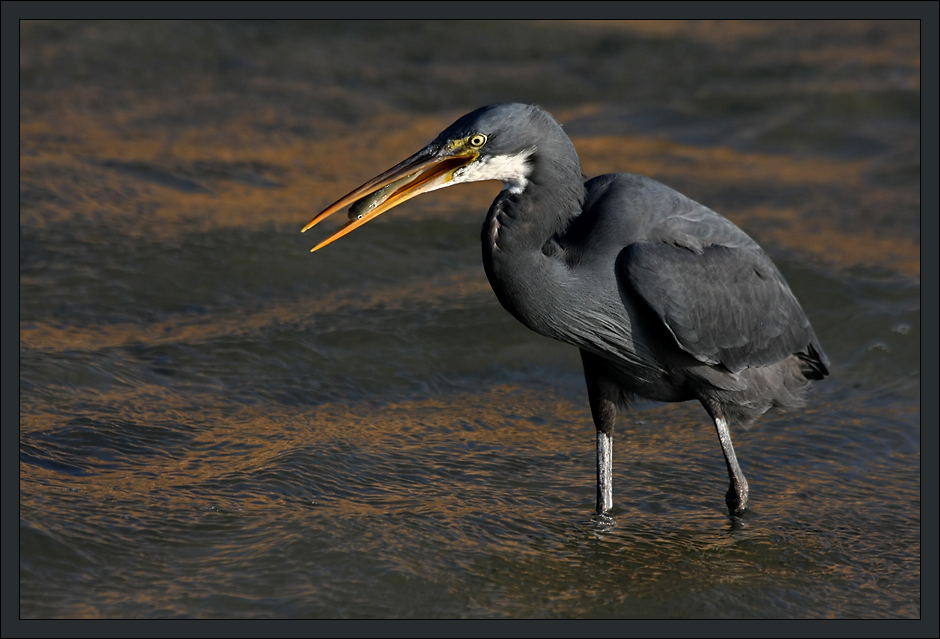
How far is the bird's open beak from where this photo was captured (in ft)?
16.0

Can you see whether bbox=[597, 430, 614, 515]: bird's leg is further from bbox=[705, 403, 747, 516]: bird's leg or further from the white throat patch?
the white throat patch

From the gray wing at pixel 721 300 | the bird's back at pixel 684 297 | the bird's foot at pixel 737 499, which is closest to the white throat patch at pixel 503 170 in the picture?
the bird's back at pixel 684 297

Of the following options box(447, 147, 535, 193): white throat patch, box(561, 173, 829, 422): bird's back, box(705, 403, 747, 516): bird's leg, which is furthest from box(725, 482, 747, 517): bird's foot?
box(447, 147, 535, 193): white throat patch

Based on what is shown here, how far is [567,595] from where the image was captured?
5.04 m

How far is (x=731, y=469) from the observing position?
5738 mm

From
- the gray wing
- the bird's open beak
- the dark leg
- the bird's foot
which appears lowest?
the bird's foot

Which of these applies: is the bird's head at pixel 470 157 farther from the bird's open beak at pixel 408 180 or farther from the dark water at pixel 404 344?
the dark water at pixel 404 344

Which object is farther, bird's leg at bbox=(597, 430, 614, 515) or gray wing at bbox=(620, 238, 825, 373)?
bird's leg at bbox=(597, 430, 614, 515)

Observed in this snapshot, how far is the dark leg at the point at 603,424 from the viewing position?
5723mm

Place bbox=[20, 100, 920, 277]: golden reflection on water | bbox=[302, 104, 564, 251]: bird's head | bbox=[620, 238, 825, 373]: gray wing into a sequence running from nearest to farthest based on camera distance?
bbox=[302, 104, 564, 251]: bird's head
bbox=[620, 238, 825, 373]: gray wing
bbox=[20, 100, 920, 277]: golden reflection on water

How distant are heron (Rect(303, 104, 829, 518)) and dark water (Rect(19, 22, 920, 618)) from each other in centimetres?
75

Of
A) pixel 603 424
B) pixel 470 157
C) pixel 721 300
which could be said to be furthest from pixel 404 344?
pixel 470 157

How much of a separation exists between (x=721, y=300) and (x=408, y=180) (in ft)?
5.54

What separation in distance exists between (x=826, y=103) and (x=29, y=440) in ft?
29.8
